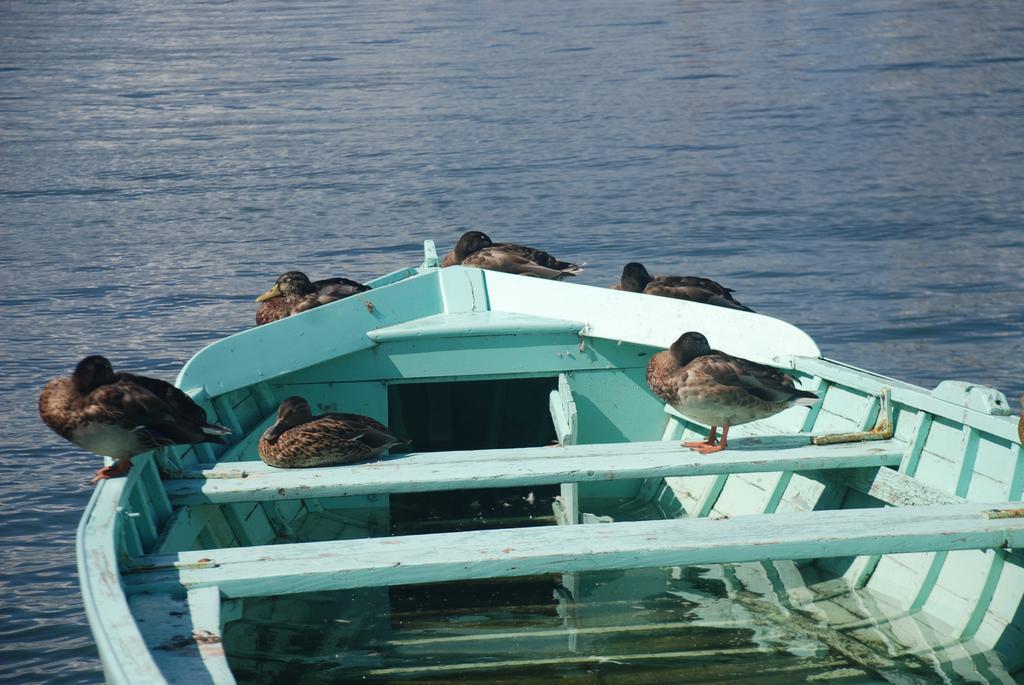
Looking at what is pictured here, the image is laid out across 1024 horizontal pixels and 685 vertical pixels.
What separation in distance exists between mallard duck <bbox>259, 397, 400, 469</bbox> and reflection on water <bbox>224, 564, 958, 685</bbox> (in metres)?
0.77

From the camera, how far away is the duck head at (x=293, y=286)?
11188mm

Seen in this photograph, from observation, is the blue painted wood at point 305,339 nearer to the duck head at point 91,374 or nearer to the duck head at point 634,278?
the duck head at point 91,374

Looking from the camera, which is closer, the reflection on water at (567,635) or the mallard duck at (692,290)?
the reflection on water at (567,635)

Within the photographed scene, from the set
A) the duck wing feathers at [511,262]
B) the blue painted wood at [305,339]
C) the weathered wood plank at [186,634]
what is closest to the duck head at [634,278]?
the duck wing feathers at [511,262]

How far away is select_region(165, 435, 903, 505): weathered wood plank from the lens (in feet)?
21.8

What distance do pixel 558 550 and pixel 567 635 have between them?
5.51ft

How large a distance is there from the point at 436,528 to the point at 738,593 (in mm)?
2297

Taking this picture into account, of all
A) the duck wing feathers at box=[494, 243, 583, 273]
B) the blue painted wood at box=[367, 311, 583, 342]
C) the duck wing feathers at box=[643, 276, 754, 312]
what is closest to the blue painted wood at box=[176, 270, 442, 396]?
the blue painted wood at box=[367, 311, 583, 342]

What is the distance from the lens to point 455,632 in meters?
7.15

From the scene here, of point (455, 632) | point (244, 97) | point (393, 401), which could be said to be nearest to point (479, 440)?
point (393, 401)

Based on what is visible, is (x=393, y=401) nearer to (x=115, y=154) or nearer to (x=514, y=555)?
(x=514, y=555)

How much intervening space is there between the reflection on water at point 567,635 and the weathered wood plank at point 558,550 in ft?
3.03

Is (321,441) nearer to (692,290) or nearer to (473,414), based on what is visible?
(473,414)

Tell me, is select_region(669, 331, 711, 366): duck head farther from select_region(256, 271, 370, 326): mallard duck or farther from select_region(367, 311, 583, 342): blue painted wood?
select_region(256, 271, 370, 326): mallard duck
